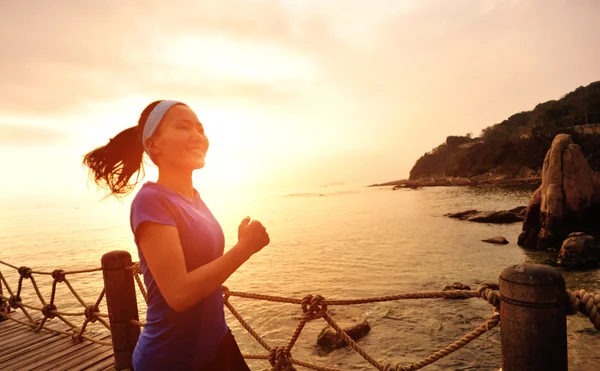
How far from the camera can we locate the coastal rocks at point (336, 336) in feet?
29.9

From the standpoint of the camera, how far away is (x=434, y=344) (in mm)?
9023

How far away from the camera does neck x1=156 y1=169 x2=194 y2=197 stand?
195cm

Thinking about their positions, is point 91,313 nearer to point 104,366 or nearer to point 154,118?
point 104,366

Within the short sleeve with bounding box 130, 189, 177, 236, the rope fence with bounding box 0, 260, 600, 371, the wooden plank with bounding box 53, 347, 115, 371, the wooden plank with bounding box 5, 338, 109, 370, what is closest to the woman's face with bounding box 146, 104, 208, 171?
the short sleeve with bounding box 130, 189, 177, 236

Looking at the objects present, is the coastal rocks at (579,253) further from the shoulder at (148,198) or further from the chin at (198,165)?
the shoulder at (148,198)

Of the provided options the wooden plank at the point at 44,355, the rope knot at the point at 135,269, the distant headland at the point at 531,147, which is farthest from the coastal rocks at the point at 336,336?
the distant headland at the point at 531,147

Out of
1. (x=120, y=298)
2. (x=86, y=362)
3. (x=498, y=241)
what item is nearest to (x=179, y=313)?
(x=120, y=298)

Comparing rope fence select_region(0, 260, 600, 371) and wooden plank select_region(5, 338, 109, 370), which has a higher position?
rope fence select_region(0, 260, 600, 371)

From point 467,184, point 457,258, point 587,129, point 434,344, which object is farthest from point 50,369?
point 467,184

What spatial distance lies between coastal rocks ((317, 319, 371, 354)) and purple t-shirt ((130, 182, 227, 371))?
7.93 meters

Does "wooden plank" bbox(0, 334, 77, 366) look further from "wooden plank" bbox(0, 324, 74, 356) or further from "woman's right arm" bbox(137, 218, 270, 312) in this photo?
"woman's right arm" bbox(137, 218, 270, 312)

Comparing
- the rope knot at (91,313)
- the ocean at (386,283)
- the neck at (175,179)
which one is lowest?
the ocean at (386,283)

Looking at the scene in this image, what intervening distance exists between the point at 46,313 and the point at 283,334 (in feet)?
22.4

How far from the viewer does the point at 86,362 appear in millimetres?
4070
